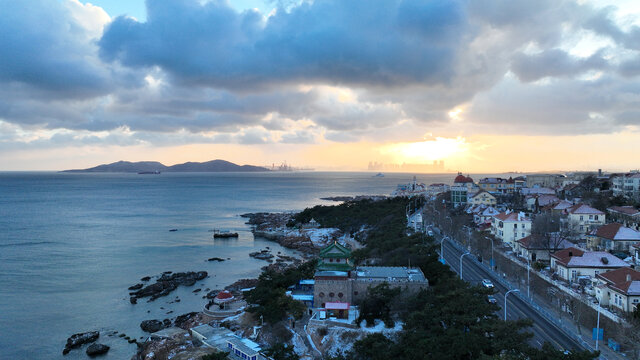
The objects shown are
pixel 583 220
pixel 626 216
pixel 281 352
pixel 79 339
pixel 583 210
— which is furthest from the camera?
pixel 583 210

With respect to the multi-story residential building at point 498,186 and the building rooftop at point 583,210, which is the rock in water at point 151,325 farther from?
the multi-story residential building at point 498,186

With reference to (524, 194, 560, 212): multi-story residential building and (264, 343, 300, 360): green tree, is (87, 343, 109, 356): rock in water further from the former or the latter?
(524, 194, 560, 212): multi-story residential building

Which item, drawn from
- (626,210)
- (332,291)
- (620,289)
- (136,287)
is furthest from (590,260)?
(136,287)

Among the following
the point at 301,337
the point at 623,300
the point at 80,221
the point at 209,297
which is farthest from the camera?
the point at 80,221

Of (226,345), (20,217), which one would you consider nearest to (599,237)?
(226,345)

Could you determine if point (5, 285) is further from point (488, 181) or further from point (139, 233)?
point (488, 181)

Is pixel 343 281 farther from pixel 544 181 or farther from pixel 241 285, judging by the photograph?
pixel 544 181
